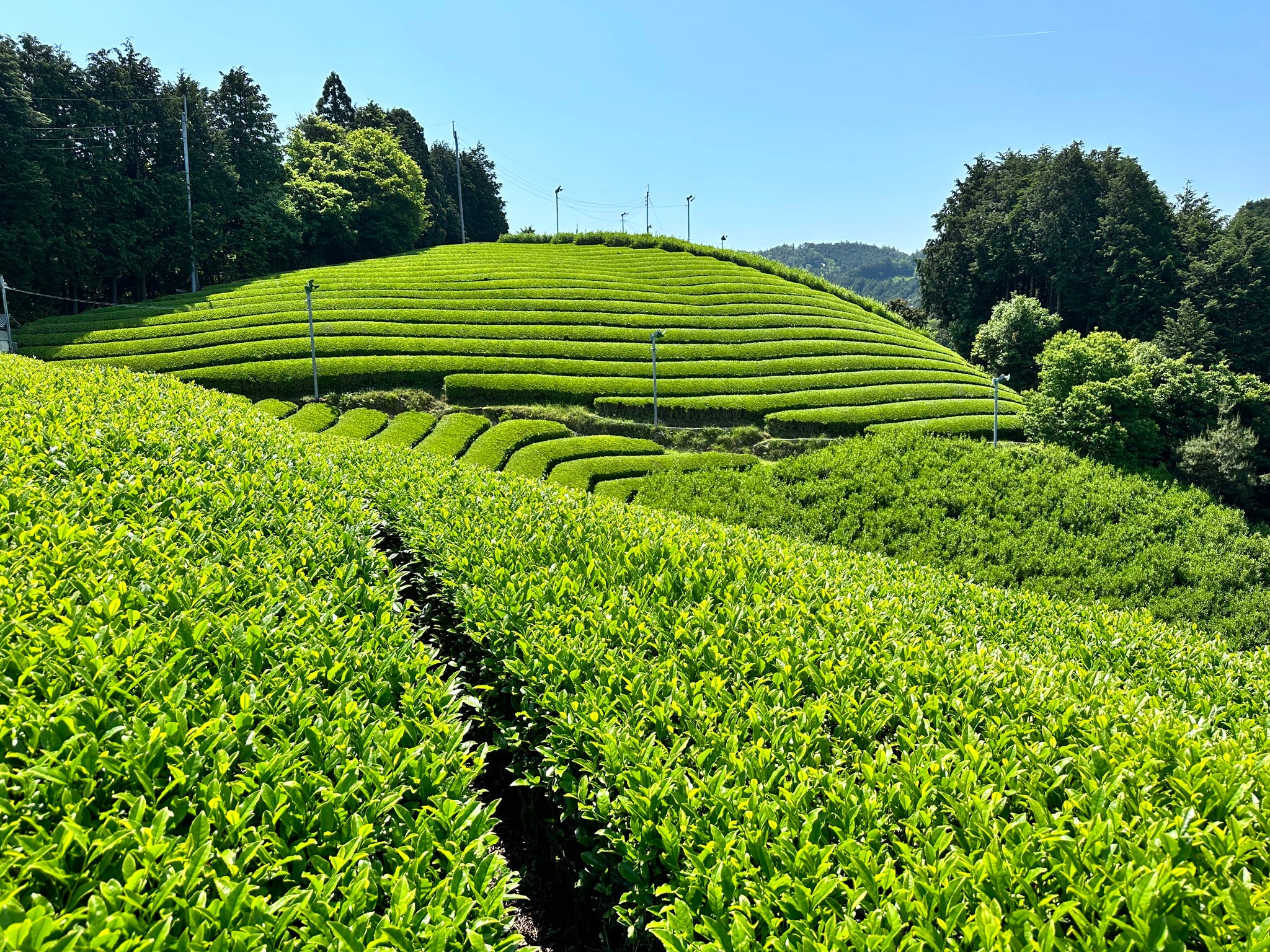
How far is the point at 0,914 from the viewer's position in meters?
2.16

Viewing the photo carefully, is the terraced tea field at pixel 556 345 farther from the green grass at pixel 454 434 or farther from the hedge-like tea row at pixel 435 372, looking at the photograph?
the green grass at pixel 454 434

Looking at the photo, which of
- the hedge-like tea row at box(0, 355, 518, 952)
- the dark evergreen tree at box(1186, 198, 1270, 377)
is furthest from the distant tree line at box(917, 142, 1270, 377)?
the hedge-like tea row at box(0, 355, 518, 952)

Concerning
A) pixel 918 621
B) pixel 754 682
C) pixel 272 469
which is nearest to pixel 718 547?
pixel 918 621

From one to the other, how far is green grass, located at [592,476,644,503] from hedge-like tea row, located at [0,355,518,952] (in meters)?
17.5

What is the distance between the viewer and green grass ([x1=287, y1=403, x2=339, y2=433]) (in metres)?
27.7

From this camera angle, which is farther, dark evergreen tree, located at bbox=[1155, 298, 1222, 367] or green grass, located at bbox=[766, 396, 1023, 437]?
dark evergreen tree, located at bbox=[1155, 298, 1222, 367]

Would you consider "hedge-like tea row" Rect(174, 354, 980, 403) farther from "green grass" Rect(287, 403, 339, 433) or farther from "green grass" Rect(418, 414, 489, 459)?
"green grass" Rect(418, 414, 489, 459)

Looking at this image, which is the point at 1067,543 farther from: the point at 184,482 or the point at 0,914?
the point at 0,914

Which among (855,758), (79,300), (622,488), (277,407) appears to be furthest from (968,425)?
(79,300)

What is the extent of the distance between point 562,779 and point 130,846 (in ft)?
6.56

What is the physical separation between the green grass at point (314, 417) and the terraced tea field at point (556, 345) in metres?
2.48

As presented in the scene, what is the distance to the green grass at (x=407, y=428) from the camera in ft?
88.4

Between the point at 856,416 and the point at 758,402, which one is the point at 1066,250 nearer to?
the point at 856,416

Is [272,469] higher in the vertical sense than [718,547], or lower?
higher
